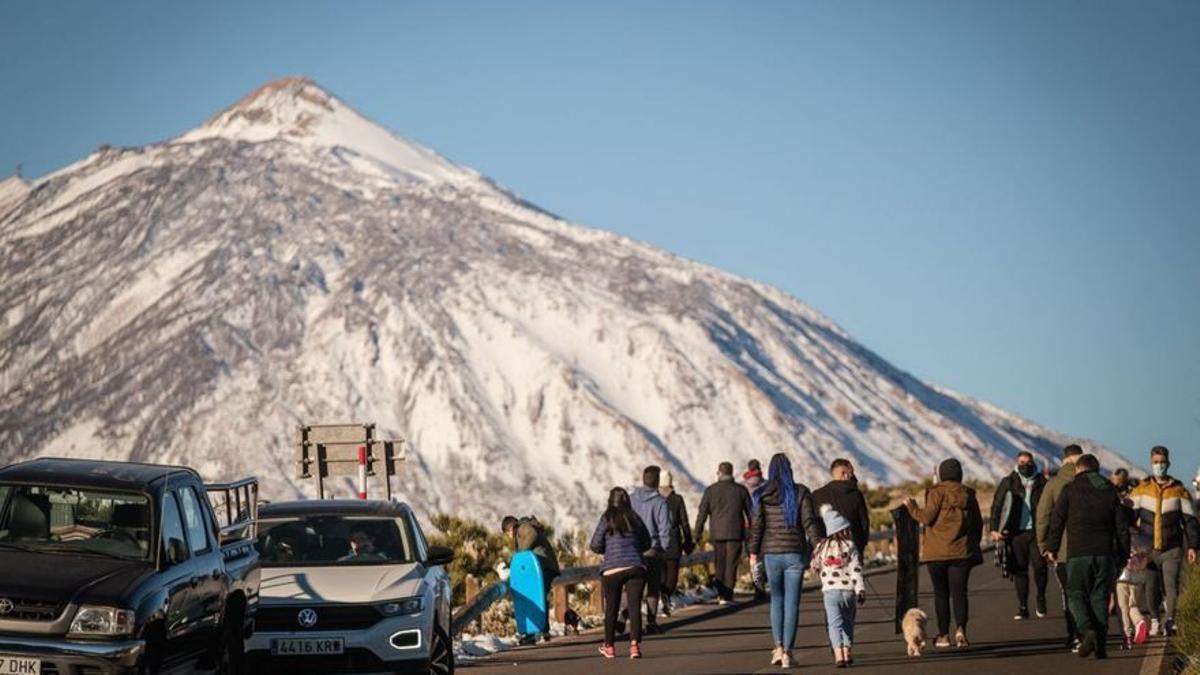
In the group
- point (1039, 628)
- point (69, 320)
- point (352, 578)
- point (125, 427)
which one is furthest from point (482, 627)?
point (69, 320)

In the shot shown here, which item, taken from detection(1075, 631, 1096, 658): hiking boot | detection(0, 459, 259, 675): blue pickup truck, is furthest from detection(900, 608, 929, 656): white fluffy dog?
detection(0, 459, 259, 675): blue pickup truck

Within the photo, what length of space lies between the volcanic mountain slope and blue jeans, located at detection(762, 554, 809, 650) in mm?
116854

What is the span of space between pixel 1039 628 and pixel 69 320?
16321 centimetres

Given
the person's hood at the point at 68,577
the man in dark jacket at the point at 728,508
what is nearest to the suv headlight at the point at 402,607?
the person's hood at the point at 68,577

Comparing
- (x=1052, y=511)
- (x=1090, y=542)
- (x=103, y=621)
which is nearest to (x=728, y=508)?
(x=1052, y=511)

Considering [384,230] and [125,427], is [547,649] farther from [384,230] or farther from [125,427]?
[384,230]

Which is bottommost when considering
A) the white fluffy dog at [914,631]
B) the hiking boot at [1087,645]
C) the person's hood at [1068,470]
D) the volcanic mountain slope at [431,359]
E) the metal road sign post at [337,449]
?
the hiking boot at [1087,645]

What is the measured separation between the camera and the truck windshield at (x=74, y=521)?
12.5m

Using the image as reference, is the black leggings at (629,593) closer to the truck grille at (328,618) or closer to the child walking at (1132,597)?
the child walking at (1132,597)

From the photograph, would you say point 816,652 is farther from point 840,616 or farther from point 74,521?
point 74,521

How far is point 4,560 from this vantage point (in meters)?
12.0

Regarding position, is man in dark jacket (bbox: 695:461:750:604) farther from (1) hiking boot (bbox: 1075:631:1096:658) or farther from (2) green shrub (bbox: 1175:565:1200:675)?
(2) green shrub (bbox: 1175:565:1200:675)

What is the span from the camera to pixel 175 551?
12.8m

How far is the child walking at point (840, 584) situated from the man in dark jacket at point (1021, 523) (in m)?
5.03
